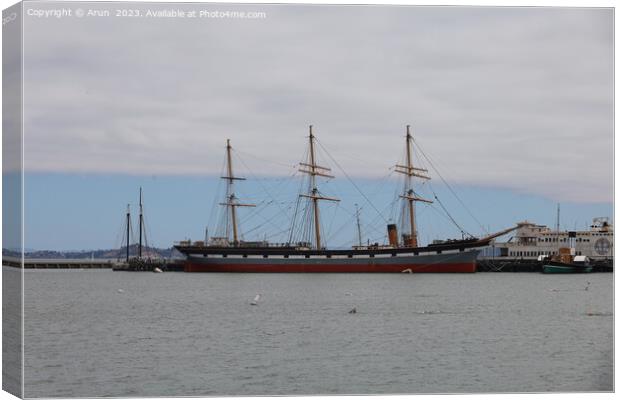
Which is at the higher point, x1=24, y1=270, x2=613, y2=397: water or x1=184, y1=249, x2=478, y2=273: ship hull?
x1=184, y1=249, x2=478, y2=273: ship hull

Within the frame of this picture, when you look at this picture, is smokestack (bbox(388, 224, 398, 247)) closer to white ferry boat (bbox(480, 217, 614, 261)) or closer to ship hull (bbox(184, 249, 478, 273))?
ship hull (bbox(184, 249, 478, 273))

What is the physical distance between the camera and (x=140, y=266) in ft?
294

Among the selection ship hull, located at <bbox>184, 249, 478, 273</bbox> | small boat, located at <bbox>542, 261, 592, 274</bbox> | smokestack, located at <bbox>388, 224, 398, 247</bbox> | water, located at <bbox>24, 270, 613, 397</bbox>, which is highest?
smokestack, located at <bbox>388, 224, 398, 247</bbox>

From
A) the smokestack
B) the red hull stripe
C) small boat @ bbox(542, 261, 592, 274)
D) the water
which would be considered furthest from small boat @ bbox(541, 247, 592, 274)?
the water

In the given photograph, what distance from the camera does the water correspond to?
1898cm

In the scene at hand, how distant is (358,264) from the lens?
74000mm

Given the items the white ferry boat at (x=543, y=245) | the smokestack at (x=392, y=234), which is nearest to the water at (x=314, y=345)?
the smokestack at (x=392, y=234)

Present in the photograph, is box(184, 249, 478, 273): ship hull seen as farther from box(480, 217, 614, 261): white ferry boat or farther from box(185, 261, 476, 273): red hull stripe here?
box(480, 217, 614, 261): white ferry boat

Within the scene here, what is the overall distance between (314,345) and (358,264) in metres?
49.3

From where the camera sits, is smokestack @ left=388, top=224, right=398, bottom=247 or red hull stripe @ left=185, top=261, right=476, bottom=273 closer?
red hull stripe @ left=185, top=261, right=476, bottom=273

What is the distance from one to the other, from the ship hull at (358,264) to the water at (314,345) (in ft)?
87.6

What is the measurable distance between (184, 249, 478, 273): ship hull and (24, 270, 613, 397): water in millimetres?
26690

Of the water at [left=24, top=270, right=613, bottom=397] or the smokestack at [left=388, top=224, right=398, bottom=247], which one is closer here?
the water at [left=24, top=270, right=613, bottom=397]

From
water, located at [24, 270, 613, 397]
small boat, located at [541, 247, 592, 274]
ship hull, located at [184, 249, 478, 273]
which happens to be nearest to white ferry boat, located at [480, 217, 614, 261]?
small boat, located at [541, 247, 592, 274]
